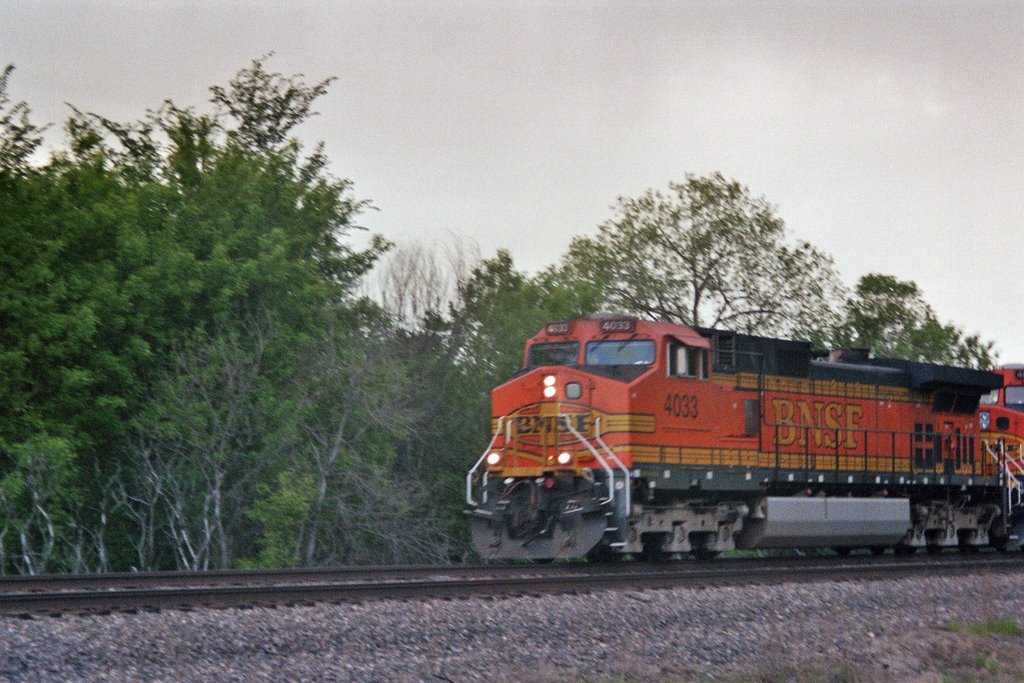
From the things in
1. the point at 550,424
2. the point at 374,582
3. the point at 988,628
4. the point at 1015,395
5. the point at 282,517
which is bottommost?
the point at 988,628

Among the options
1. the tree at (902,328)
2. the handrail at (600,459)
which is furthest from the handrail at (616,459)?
the tree at (902,328)

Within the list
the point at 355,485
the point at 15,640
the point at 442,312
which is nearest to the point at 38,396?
the point at 355,485

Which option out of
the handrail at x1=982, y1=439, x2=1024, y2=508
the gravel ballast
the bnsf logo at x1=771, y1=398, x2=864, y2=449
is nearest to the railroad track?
the gravel ballast

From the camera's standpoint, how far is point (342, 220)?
1001 inches

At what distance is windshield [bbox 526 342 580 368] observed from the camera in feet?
58.7

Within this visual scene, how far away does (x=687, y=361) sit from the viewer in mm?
17500

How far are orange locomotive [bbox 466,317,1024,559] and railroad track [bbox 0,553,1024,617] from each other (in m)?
0.66

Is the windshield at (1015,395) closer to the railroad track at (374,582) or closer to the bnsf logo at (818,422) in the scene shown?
the bnsf logo at (818,422)

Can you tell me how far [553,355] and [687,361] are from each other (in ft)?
6.47

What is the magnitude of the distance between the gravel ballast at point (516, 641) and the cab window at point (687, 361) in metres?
4.77

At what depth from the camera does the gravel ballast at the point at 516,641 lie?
26.8 ft

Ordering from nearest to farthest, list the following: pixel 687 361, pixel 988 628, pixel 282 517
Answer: pixel 988 628, pixel 687 361, pixel 282 517

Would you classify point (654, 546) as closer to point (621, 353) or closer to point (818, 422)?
point (621, 353)

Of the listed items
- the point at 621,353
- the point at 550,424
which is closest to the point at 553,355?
the point at 621,353
